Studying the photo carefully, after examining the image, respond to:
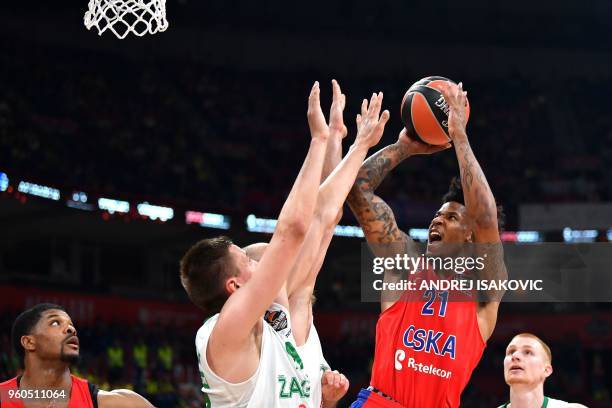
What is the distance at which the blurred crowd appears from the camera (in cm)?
1645

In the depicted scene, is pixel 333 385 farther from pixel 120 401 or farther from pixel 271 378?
pixel 120 401

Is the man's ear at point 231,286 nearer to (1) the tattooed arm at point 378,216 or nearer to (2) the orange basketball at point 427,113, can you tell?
(1) the tattooed arm at point 378,216

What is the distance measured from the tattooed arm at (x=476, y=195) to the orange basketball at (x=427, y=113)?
17 cm

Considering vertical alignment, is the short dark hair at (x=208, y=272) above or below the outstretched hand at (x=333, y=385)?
above

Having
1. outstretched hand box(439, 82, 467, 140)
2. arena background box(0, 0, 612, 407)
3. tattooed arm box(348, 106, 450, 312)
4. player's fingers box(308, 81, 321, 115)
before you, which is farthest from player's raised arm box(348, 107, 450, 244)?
arena background box(0, 0, 612, 407)

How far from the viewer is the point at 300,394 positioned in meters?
3.23

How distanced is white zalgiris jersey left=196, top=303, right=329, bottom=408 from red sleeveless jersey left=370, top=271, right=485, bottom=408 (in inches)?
37.6

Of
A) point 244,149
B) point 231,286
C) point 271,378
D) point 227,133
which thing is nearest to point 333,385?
point 271,378

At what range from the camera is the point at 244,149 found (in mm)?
19844

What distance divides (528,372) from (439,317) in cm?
77

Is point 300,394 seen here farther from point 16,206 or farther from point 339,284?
point 339,284

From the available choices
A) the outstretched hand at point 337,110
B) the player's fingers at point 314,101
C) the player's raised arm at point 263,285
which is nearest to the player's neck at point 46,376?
the player's raised arm at point 263,285

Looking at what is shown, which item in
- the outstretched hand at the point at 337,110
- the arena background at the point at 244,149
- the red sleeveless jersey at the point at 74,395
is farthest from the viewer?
the arena background at the point at 244,149

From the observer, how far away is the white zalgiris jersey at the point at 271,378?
3105 millimetres
